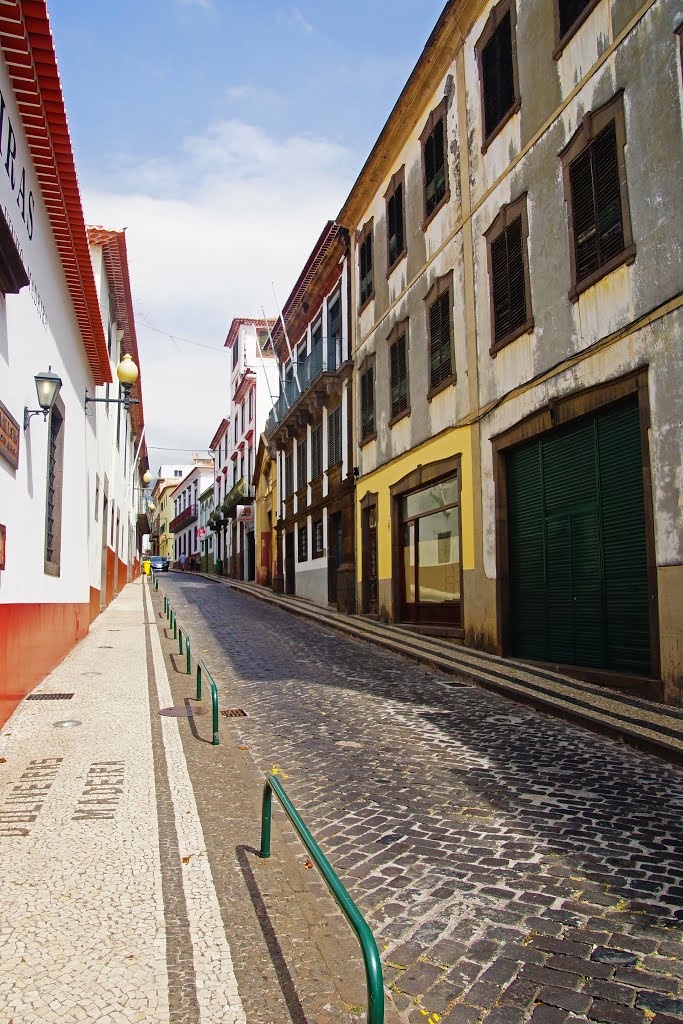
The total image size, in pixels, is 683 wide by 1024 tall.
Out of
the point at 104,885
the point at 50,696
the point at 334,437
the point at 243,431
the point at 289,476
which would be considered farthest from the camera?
the point at 243,431

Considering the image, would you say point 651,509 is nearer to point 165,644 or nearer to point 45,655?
point 45,655

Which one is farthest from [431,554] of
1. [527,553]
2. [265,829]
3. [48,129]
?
[265,829]

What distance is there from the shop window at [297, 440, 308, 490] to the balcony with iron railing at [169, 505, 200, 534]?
4297cm

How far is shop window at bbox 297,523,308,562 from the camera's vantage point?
88.0ft

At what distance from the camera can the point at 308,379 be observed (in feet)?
82.5

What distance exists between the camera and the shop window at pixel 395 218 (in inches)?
704

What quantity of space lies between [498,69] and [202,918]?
45.2 ft

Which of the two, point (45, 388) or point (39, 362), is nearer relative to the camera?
point (45, 388)

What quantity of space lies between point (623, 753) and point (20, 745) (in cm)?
552

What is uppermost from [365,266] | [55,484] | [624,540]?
[365,266]

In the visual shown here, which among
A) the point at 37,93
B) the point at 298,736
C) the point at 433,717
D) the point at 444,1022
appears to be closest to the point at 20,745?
the point at 298,736

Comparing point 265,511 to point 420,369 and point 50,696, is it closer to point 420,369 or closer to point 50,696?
point 420,369

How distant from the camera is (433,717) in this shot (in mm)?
8438

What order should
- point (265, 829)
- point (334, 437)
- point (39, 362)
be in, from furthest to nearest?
1. point (334, 437)
2. point (39, 362)
3. point (265, 829)
